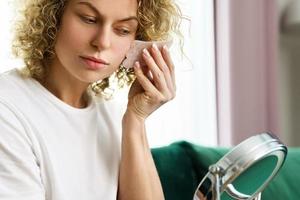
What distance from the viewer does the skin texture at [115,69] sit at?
43.6 inches

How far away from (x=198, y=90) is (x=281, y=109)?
1.35ft

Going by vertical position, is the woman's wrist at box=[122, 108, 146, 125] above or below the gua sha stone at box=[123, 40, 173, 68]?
below

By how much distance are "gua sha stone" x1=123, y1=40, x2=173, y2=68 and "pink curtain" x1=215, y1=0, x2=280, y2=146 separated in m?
0.82

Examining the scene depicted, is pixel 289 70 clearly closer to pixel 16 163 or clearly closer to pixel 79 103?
pixel 79 103

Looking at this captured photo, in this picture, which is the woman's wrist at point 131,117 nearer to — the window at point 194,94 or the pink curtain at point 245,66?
the window at point 194,94

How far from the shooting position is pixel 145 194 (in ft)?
4.32

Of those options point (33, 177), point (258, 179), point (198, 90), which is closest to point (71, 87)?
point (33, 177)

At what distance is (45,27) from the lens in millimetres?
1159

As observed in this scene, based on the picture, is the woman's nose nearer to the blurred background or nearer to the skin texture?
the skin texture

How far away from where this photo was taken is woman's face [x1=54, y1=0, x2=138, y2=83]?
1.10 metres

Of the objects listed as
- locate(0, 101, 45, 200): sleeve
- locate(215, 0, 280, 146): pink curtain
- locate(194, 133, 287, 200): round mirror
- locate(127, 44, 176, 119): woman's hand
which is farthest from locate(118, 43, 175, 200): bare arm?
locate(215, 0, 280, 146): pink curtain

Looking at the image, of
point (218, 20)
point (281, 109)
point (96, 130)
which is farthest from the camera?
point (281, 109)

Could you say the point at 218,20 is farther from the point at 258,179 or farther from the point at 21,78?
the point at 258,179

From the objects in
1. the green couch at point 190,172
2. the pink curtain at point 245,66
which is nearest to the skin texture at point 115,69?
the green couch at point 190,172
